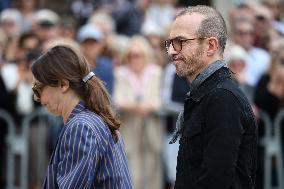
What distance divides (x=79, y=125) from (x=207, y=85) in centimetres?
71

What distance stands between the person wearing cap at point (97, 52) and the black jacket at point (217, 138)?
5340 mm

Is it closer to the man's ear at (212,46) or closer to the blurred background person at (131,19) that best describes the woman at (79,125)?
the man's ear at (212,46)

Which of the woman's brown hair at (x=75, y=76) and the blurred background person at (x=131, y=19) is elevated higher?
A: the blurred background person at (x=131, y=19)

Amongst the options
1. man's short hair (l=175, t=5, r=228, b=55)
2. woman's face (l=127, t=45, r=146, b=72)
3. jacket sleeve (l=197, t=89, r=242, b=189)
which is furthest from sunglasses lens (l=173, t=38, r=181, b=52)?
woman's face (l=127, t=45, r=146, b=72)

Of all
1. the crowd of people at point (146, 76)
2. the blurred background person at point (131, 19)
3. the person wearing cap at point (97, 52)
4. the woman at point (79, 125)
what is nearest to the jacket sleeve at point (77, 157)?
the woman at point (79, 125)

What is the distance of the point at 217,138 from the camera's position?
382cm

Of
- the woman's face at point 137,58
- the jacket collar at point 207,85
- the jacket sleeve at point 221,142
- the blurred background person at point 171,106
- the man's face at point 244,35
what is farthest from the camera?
the man's face at point 244,35

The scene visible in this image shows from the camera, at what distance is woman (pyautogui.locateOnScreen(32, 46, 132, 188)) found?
4152 mm

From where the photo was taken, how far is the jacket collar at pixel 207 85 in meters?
3.97

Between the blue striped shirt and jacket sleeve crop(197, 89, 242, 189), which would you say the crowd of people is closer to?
the blue striped shirt

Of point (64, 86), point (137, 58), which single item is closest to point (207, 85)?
point (64, 86)

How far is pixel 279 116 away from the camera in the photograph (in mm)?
9367

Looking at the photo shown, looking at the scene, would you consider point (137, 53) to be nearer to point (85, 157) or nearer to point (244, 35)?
point (244, 35)

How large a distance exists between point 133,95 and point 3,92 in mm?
1524
